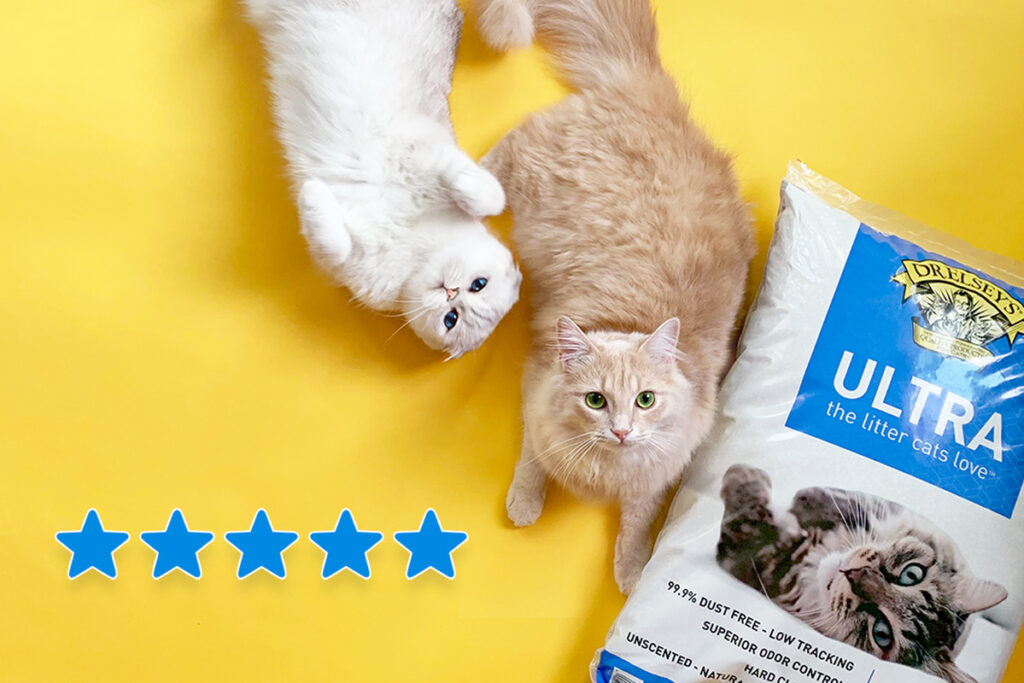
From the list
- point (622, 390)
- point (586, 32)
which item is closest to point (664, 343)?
point (622, 390)

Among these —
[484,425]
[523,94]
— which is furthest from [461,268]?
[523,94]

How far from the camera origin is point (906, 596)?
49.3 inches

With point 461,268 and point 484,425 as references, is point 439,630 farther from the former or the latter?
point 461,268

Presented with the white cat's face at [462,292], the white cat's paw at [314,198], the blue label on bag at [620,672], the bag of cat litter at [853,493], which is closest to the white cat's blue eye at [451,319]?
the white cat's face at [462,292]

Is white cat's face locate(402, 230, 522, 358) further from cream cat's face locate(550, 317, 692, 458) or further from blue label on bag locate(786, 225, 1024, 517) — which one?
blue label on bag locate(786, 225, 1024, 517)

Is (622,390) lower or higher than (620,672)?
higher

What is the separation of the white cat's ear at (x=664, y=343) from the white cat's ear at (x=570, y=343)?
0.10 meters

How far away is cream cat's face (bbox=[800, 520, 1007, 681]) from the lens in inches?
49.3

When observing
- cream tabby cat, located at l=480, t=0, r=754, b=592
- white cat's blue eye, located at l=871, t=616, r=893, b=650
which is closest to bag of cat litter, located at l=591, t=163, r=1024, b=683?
white cat's blue eye, located at l=871, t=616, r=893, b=650

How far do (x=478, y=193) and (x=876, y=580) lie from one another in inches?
37.6

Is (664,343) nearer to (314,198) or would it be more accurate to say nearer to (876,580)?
(876,580)

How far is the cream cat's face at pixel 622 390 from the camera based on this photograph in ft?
4.15

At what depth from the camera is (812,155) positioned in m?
1.67

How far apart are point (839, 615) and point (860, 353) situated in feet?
1.49
